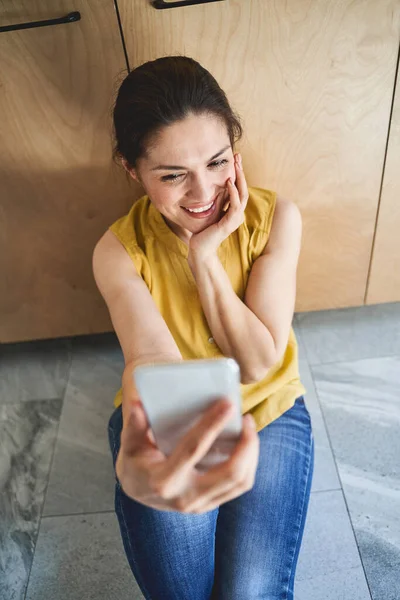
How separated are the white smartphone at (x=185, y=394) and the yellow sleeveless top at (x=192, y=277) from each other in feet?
1.04

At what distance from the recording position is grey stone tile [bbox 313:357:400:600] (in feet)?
3.02

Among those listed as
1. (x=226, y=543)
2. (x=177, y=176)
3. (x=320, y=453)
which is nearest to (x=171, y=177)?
(x=177, y=176)

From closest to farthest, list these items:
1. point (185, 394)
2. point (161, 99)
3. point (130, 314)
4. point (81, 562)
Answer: point (185, 394)
point (161, 99)
point (130, 314)
point (81, 562)

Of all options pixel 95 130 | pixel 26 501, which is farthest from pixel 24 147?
pixel 26 501

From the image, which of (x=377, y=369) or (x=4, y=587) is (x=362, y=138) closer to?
(x=377, y=369)

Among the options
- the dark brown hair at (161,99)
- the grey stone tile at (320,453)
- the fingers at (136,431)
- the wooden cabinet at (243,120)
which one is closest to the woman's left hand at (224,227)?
the dark brown hair at (161,99)

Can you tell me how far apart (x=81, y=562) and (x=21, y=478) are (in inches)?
10.0

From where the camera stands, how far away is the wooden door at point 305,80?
0.78 metres

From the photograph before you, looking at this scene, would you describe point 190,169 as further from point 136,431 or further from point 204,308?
point 136,431

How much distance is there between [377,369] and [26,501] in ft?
2.99

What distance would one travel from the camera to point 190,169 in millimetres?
699

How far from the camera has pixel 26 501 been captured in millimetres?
1077

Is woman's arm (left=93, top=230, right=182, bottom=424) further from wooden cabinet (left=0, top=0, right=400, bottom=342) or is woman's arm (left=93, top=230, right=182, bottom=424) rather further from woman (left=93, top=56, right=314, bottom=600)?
wooden cabinet (left=0, top=0, right=400, bottom=342)

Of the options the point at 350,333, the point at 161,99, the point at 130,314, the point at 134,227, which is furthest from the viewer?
the point at 350,333
